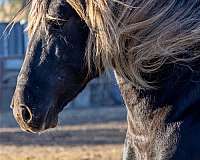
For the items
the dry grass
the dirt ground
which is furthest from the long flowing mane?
the dry grass

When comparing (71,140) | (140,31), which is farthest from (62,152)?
(140,31)

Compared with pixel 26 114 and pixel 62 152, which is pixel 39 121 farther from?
pixel 62 152

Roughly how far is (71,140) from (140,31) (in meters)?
6.97

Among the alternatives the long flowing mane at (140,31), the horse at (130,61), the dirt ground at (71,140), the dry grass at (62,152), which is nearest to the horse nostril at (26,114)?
the horse at (130,61)

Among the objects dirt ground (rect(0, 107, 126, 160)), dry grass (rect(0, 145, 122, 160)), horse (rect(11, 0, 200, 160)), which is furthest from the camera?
dirt ground (rect(0, 107, 126, 160))

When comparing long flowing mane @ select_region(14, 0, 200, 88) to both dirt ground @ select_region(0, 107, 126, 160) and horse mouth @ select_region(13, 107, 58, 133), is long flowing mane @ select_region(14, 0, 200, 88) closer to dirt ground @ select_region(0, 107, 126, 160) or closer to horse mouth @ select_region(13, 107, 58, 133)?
horse mouth @ select_region(13, 107, 58, 133)

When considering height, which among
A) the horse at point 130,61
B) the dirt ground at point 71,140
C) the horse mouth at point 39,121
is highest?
the horse at point 130,61

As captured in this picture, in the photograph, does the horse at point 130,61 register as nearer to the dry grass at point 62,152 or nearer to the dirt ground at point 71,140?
the dirt ground at point 71,140

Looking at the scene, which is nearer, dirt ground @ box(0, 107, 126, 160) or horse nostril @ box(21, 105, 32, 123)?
horse nostril @ box(21, 105, 32, 123)

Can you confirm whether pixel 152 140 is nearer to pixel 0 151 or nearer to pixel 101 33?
pixel 101 33

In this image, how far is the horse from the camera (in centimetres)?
237

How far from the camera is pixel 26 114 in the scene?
7.99ft

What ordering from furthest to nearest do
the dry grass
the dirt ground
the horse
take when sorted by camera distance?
the dirt ground
the dry grass
the horse

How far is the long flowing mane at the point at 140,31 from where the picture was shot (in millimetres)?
2367
